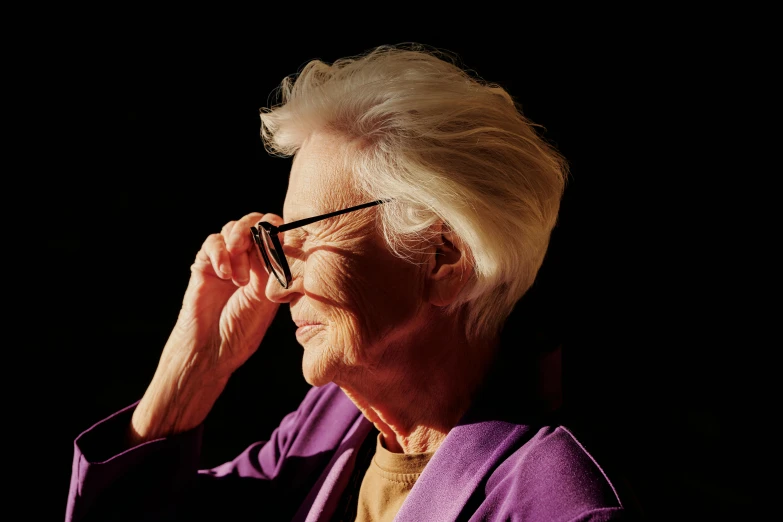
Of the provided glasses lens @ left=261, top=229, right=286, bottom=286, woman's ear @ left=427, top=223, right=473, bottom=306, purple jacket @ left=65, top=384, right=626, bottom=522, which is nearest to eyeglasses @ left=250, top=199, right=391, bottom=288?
glasses lens @ left=261, top=229, right=286, bottom=286

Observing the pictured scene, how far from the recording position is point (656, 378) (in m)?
1.83

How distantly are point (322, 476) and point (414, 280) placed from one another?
572 mm

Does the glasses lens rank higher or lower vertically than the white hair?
lower

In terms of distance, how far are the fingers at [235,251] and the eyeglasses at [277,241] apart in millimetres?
179

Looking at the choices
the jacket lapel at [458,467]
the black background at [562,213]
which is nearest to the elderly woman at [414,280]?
the jacket lapel at [458,467]

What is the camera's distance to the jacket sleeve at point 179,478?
5.32 ft

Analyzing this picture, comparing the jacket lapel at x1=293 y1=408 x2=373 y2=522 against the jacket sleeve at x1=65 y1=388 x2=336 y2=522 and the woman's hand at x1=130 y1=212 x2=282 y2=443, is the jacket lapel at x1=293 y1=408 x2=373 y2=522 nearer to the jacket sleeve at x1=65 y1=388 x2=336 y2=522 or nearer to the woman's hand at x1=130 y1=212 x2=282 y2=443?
the jacket sleeve at x1=65 y1=388 x2=336 y2=522

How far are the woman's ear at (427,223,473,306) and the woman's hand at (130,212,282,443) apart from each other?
46 centimetres

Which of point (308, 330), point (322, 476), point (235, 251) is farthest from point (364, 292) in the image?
point (322, 476)

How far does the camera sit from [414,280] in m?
1.39

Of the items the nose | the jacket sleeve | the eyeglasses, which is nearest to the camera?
the eyeglasses

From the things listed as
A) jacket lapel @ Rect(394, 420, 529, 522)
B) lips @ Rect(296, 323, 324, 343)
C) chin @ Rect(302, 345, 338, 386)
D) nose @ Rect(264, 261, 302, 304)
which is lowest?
jacket lapel @ Rect(394, 420, 529, 522)

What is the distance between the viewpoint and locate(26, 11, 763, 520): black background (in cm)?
171

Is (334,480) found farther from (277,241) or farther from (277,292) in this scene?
(277,241)
